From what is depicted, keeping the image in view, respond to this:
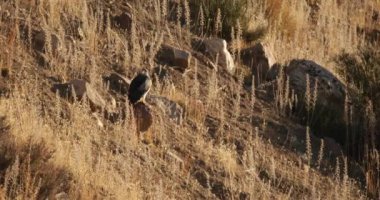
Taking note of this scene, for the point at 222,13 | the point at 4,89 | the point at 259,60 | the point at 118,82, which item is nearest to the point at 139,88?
the point at 118,82

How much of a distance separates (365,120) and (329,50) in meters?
2.78

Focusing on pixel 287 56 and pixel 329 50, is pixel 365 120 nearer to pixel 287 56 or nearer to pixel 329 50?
pixel 287 56

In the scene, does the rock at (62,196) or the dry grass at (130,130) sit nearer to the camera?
the rock at (62,196)

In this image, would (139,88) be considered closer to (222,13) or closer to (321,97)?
(321,97)

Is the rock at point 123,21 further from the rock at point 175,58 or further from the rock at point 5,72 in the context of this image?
the rock at point 5,72

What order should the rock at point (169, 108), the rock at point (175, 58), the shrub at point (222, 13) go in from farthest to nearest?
the shrub at point (222, 13) < the rock at point (175, 58) < the rock at point (169, 108)

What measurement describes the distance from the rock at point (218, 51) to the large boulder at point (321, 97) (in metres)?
0.59

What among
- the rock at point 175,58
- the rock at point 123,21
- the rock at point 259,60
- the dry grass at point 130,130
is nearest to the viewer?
the dry grass at point 130,130

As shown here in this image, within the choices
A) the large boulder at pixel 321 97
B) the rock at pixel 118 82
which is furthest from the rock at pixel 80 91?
the large boulder at pixel 321 97

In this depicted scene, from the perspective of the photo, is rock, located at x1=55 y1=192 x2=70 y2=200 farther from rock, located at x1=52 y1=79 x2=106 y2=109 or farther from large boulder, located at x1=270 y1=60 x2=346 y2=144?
large boulder, located at x1=270 y1=60 x2=346 y2=144

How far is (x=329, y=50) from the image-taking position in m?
10.7

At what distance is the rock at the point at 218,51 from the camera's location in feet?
28.0

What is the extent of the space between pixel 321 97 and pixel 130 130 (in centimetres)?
289

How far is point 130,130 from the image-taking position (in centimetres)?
644
